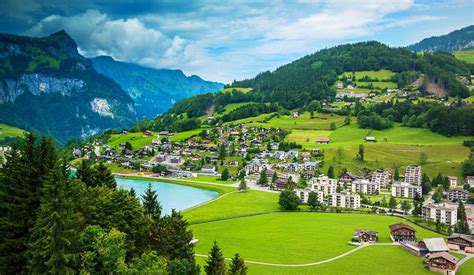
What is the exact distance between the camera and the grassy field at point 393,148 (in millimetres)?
76562

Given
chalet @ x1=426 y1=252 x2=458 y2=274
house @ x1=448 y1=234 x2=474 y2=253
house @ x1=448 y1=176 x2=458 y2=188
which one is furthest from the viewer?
house @ x1=448 y1=176 x2=458 y2=188

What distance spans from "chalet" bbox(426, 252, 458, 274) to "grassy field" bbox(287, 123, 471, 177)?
40.5m

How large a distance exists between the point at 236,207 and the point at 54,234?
42724 mm

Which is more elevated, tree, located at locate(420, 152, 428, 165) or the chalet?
tree, located at locate(420, 152, 428, 165)

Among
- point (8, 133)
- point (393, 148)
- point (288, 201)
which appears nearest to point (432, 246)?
point (288, 201)

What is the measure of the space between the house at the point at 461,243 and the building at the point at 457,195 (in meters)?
20.8

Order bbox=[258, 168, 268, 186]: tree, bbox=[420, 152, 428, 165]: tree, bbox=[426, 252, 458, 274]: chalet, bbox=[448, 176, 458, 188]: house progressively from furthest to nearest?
bbox=[420, 152, 428, 165]: tree
bbox=[258, 168, 268, 186]: tree
bbox=[448, 176, 458, 188]: house
bbox=[426, 252, 458, 274]: chalet

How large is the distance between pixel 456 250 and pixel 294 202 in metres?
20.9

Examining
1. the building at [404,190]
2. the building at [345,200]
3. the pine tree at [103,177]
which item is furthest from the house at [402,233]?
the pine tree at [103,177]

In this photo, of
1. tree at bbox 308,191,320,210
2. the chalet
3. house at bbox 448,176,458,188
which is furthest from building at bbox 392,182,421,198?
the chalet

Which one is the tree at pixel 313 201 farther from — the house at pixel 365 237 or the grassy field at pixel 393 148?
the grassy field at pixel 393 148

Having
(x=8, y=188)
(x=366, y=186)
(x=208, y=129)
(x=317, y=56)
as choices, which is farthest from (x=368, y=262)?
(x=317, y=56)

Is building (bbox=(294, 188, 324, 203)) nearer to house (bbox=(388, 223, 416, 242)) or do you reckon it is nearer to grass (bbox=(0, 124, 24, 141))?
house (bbox=(388, 223, 416, 242))

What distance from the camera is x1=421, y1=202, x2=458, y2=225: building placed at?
49.1 meters
